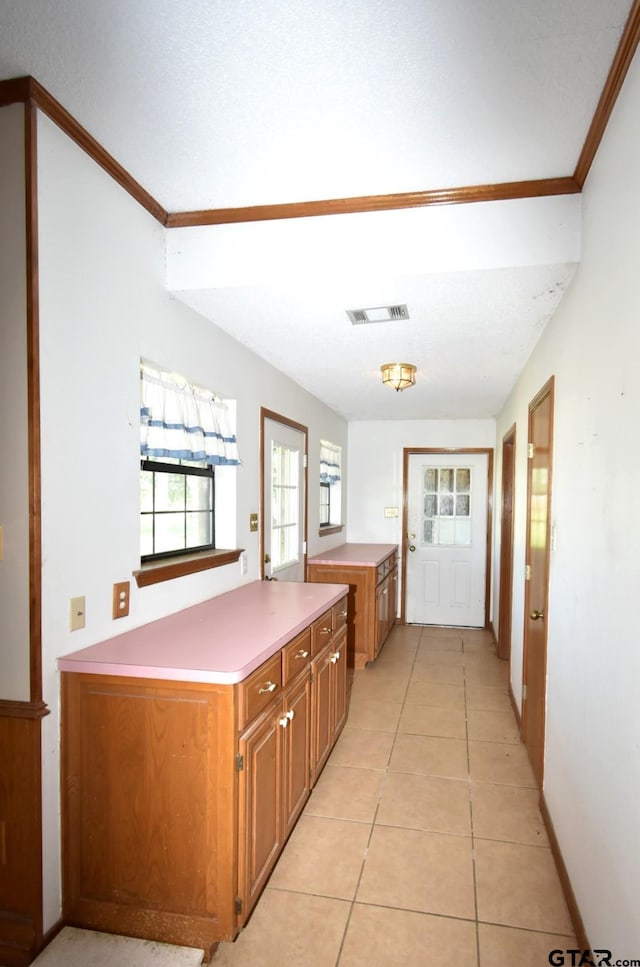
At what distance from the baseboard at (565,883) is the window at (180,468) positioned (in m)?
1.84

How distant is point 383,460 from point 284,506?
8.14 feet

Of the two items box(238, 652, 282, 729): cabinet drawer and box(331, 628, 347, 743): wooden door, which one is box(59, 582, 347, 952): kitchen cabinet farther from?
box(331, 628, 347, 743): wooden door

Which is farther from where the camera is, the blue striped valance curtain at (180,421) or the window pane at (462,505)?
the window pane at (462,505)

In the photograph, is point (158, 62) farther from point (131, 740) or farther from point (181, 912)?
point (181, 912)

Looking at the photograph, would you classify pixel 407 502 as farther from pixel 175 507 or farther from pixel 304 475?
pixel 175 507

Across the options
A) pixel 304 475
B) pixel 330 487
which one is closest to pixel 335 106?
pixel 304 475

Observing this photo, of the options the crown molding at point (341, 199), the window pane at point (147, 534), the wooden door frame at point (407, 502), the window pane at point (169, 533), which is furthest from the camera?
the wooden door frame at point (407, 502)

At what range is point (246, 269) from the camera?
7.38ft

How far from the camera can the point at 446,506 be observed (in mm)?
6055

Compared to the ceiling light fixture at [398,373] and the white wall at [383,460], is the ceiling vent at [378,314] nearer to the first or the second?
the ceiling light fixture at [398,373]

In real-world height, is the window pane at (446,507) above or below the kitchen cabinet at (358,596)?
above

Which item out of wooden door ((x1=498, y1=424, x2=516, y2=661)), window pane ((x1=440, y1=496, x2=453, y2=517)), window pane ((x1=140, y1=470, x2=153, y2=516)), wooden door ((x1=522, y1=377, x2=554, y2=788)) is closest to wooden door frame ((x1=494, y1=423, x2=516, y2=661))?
wooden door ((x1=498, y1=424, x2=516, y2=661))

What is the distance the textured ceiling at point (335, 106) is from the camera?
1.33 meters

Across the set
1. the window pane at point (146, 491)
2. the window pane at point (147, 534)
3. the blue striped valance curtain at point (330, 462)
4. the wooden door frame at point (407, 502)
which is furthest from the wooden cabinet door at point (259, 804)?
the wooden door frame at point (407, 502)
